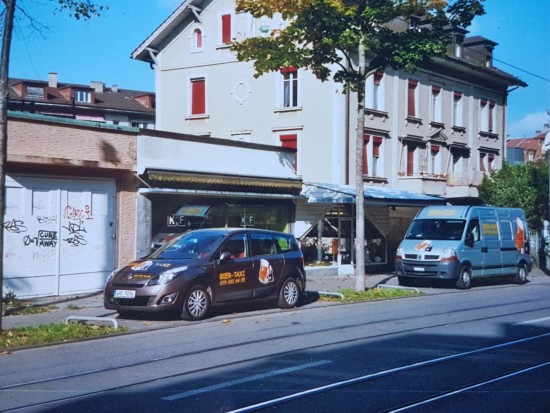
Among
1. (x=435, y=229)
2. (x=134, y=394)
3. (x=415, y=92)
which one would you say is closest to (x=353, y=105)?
(x=415, y=92)

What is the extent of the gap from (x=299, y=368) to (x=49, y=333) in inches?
183

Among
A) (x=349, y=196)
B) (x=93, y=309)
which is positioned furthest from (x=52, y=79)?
(x=93, y=309)

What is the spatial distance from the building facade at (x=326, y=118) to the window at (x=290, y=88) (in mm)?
43

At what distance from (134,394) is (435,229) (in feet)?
53.6

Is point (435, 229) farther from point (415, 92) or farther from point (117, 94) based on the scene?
point (117, 94)

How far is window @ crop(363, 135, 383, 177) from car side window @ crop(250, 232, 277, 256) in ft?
53.0

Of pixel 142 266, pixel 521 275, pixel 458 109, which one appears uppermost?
pixel 458 109

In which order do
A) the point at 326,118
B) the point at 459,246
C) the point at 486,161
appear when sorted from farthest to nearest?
the point at 486,161, the point at 326,118, the point at 459,246

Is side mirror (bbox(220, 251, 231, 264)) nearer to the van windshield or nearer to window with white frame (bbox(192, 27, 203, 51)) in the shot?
the van windshield

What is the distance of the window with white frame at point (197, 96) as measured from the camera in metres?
33.0

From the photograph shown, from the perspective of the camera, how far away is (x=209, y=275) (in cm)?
1374

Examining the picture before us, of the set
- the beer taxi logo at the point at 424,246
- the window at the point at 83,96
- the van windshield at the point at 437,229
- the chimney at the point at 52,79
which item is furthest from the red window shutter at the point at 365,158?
the chimney at the point at 52,79

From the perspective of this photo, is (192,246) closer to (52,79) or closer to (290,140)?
(290,140)

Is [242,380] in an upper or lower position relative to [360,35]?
lower
